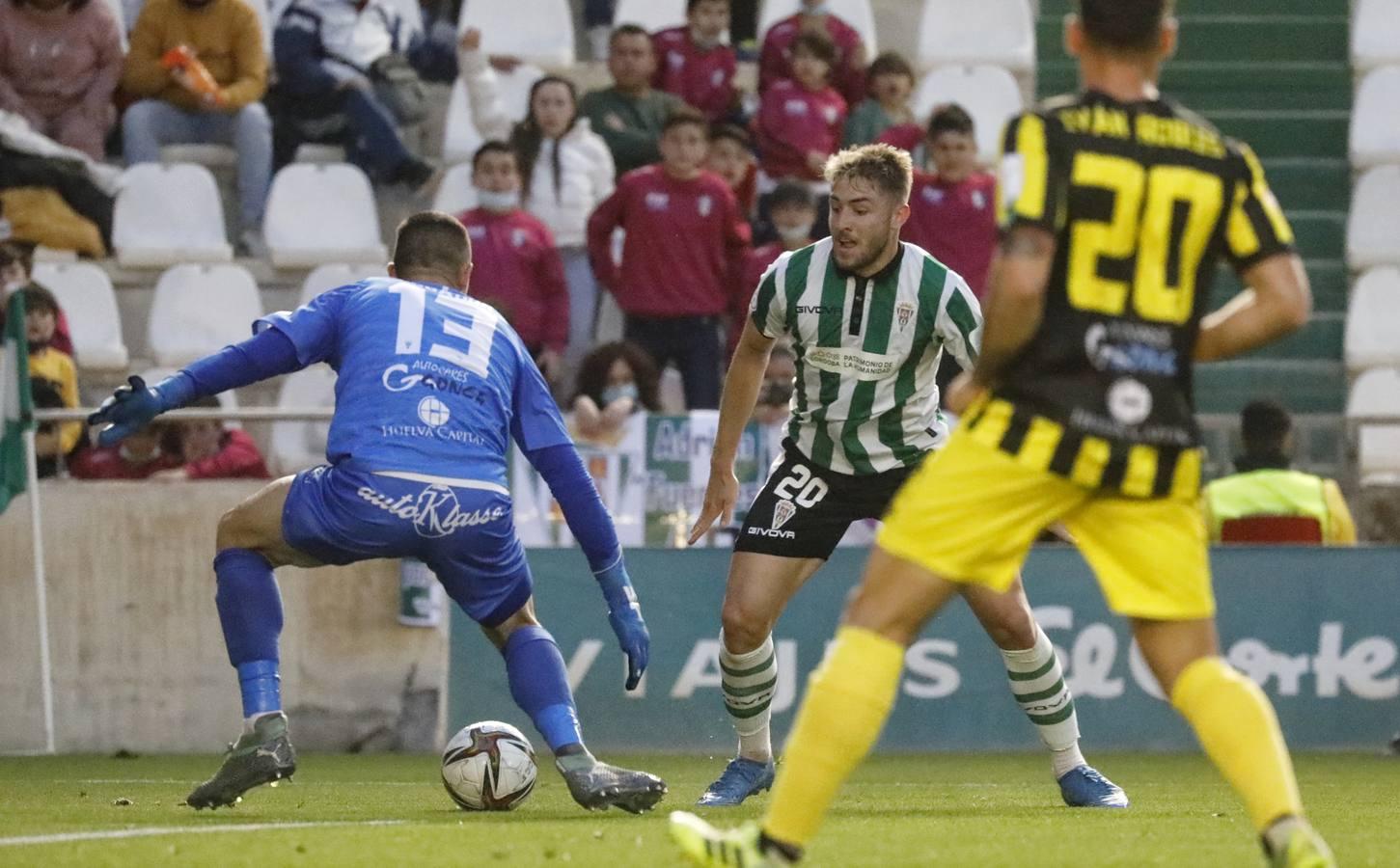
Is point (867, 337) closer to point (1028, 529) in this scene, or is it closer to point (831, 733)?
point (1028, 529)

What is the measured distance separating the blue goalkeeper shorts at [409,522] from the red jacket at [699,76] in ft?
25.1

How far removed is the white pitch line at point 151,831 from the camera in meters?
5.68

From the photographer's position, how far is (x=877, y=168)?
711 centimetres

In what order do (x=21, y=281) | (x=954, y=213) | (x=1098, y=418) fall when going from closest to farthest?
1. (x=1098, y=418)
2. (x=21, y=281)
3. (x=954, y=213)

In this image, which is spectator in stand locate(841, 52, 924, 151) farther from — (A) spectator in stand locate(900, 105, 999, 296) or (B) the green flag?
(B) the green flag

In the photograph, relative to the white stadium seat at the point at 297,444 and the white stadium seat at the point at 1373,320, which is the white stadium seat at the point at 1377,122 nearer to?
the white stadium seat at the point at 1373,320

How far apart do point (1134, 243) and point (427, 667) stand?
6.56 m

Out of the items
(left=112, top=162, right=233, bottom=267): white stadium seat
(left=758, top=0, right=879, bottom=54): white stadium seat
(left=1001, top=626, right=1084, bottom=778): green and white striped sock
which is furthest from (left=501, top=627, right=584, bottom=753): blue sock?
(left=758, top=0, right=879, bottom=54): white stadium seat

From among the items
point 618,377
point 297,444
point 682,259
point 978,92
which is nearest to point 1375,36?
point 978,92

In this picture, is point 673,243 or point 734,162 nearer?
point 673,243

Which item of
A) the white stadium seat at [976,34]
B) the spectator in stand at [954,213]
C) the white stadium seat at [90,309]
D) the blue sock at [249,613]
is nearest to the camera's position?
the blue sock at [249,613]

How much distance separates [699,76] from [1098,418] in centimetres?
956

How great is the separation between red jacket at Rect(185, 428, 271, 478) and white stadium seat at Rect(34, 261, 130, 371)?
2.19 meters

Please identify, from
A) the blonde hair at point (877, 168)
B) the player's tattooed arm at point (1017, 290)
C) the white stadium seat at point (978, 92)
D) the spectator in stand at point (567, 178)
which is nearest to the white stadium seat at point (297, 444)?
the spectator in stand at point (567, 178)
